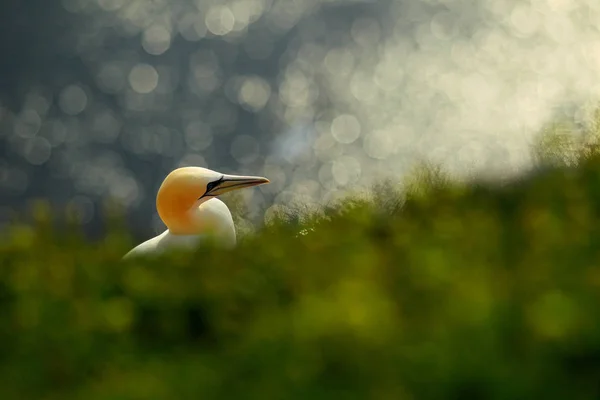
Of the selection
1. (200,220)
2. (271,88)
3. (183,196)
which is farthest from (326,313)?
(271,88)

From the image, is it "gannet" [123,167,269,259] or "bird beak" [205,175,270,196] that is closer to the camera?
"gannet" [123,167,269,259]

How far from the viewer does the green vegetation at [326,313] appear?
111 inches

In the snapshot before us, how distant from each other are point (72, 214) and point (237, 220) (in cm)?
475

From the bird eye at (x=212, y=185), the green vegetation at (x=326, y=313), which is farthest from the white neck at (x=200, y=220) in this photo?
the green vegetation at (x=326, y=313)

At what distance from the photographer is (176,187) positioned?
903cm

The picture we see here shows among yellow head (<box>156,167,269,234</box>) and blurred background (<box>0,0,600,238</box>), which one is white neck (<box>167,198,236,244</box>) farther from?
blurred background (<box>0,0,600,238</box>)

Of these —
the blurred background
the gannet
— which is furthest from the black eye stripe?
the blurred background


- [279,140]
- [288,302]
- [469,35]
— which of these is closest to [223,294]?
[288,302]

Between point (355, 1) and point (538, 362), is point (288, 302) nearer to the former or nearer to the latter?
point (538, 362)

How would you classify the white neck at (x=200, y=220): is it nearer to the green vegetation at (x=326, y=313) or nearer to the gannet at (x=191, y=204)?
the gannet at (x=191, y=204)

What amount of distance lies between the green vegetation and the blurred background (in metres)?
39.6

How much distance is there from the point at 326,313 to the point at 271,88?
5593cm

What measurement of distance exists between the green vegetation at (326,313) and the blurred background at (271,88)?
130 ft

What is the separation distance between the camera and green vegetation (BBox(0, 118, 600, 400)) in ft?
9.27
